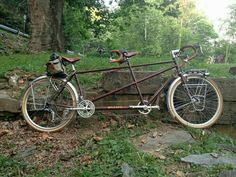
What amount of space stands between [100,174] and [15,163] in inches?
41.9

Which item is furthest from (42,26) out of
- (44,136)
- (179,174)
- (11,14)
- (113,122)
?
(11,14)

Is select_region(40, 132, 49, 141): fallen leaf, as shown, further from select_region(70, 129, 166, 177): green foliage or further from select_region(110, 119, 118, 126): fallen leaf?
select_region(110, 119, 118, 126): fallen leaf

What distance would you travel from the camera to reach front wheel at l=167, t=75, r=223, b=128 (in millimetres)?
5395

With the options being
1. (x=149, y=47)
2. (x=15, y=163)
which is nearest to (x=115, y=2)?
(x=15, y=163)

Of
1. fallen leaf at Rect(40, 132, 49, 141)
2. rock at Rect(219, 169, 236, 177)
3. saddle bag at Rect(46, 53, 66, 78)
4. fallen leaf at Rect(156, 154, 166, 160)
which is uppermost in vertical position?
saddle bag at Rect(46, 53, 66, 78)

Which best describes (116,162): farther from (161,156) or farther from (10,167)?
(10,167)

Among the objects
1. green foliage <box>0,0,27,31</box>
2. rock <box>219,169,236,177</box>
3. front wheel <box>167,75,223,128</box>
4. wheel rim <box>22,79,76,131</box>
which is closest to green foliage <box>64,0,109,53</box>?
green foliage <box>0,0,27,31</box>

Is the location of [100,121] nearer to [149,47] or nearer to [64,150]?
[64,150]

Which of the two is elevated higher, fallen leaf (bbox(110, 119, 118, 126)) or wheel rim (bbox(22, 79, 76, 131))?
wheel rim (bbox(22, 79, 76, 131))

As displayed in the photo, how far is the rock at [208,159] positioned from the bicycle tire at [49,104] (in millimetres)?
1697

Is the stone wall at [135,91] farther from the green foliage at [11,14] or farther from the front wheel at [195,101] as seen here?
the green foliage at [11,14]

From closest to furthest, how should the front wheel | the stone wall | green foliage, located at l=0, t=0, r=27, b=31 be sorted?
1. the front wheel
2. the stone wall
3. green foliage, located at l=0, t=0, r=27, b=31

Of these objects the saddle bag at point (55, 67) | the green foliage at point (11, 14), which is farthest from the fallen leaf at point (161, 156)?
the green foliage at point (11, 14)

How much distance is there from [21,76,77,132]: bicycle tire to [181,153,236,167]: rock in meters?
1.70
